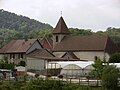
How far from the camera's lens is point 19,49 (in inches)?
2467

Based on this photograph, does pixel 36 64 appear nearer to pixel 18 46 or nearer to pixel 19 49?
pixel 19 49

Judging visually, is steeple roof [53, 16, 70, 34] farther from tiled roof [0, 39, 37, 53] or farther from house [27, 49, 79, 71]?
house [27, 49, 79, 71]

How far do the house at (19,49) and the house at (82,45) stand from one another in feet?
18.6

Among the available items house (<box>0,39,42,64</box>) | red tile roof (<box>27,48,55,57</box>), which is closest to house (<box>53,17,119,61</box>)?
red tile roof (<box>27,48,55,57</box>)

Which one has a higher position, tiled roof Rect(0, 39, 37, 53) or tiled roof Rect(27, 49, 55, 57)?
tiled roof Rect(0, 39, 37, 53)

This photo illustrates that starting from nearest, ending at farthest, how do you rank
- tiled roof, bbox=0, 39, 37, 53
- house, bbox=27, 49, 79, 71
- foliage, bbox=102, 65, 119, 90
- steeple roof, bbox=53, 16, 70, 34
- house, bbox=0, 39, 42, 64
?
foliage, bbox=102, 65, 119, 90 < house, bbox=27, 49, 79, 71 < house, bbox=0, 39, 42, 64 < tiled roof, bbox=0, 39, 37, 53 < steeple roof, bbox=53, 16, 70, 34

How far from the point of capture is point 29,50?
6094cm

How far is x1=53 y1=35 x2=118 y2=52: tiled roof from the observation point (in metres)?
62.8

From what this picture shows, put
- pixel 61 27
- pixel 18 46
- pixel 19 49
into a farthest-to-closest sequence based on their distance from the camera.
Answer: pixel 61 27
pixel 18 46
pixel 19 49

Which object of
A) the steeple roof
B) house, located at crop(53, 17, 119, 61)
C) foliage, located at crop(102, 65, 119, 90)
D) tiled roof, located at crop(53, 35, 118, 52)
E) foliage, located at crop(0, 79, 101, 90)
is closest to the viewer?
foliage, located at crop(102, 65, 119, 90)

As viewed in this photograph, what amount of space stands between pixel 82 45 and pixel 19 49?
11.0 meters

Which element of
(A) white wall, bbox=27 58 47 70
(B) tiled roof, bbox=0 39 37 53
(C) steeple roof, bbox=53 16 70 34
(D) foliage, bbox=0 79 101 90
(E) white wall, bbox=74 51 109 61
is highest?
(C) steeple roof, bbox=53 16 70 34

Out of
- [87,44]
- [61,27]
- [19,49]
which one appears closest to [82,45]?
[87,44]

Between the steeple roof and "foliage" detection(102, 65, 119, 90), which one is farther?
the steeple roof
